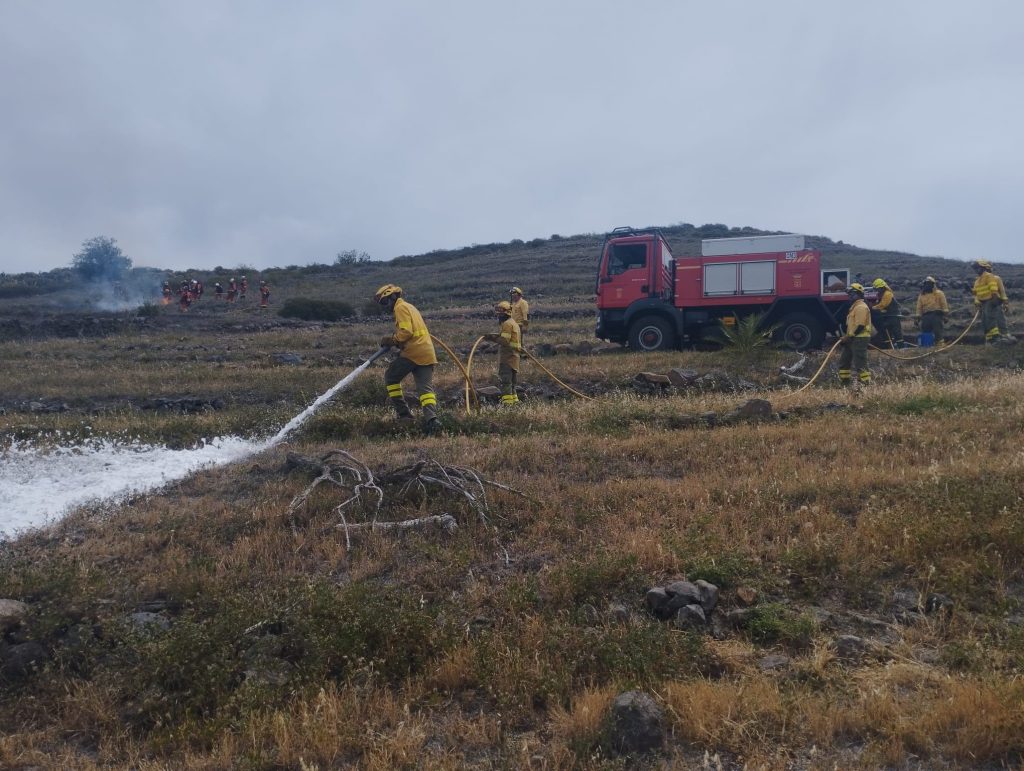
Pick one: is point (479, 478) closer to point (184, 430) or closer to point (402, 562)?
point (402, 562)

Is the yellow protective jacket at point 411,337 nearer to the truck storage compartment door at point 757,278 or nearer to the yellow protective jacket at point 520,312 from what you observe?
the yellow protective jacket at point 520,312

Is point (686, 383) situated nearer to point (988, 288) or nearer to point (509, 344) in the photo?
point (509, 344)

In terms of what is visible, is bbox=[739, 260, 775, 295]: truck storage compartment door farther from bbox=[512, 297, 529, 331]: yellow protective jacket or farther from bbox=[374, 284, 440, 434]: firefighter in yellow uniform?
bbox=[374, 284, 440, 434]: firefighter in yellow uniform

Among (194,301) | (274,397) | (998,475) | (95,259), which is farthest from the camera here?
(95,259)

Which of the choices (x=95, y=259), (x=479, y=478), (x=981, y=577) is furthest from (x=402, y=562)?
(x=95, y=259)

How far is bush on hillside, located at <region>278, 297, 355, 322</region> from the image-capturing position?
1170 inches

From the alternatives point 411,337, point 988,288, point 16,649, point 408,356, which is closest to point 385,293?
point 411,337

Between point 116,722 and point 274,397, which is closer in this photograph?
point 116,722

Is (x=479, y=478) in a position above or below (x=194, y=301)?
below

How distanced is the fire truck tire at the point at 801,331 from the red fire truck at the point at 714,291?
21mm

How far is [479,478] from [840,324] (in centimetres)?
1219

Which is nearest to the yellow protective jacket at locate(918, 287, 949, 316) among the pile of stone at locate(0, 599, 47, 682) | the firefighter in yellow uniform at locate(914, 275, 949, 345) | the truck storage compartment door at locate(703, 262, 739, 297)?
the firefighter in yellow uniform at locate(914, 275, 949, 345)

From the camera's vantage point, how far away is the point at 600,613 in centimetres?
427

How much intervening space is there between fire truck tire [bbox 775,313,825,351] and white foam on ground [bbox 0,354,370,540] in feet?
35.1
